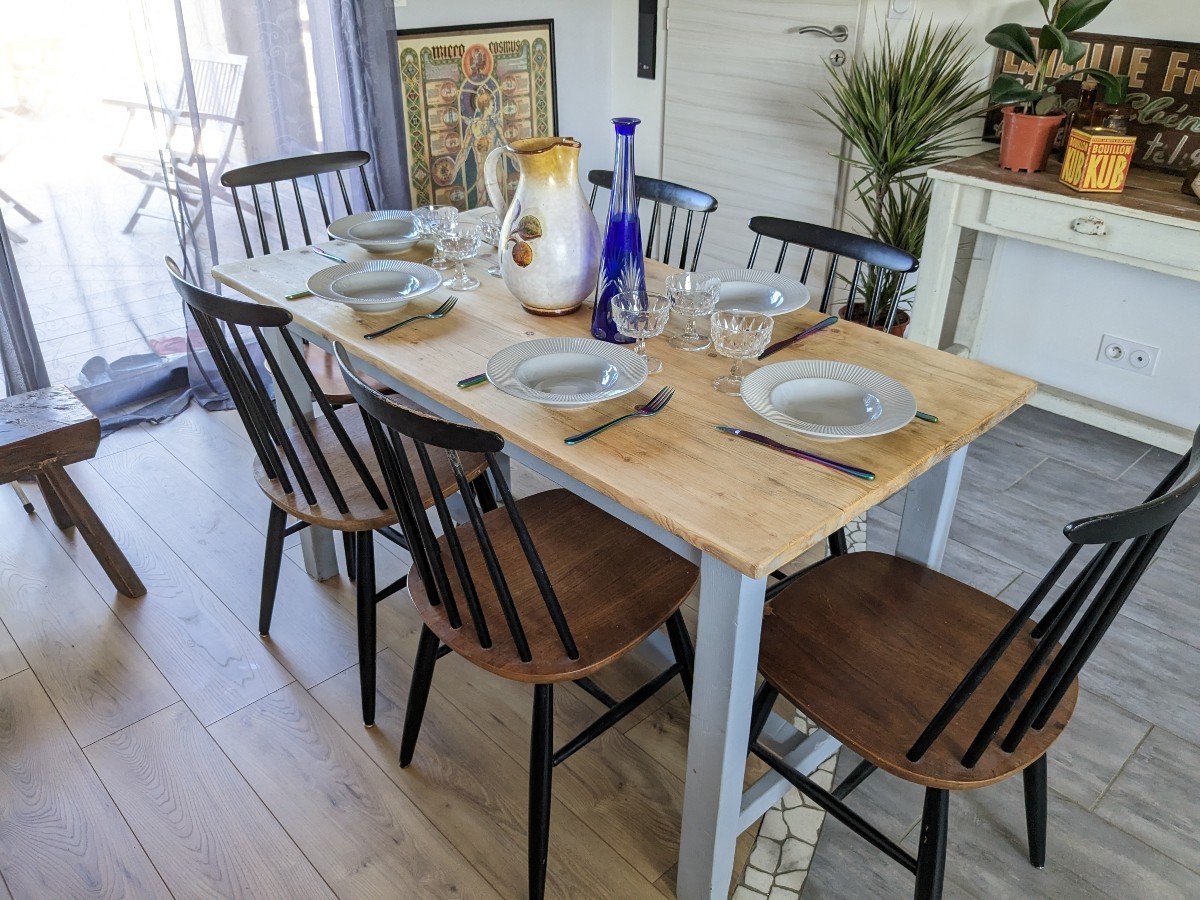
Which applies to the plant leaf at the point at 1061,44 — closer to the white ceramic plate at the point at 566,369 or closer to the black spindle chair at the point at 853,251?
the black spindle chair at the point at 853,251

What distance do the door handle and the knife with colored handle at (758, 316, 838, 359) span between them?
187 cm

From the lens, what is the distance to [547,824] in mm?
1557

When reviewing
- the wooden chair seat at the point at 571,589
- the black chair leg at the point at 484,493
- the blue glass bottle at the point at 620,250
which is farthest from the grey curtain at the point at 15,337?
the blue glass bottle at the point at 620,250

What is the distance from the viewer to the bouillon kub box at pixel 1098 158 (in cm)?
250

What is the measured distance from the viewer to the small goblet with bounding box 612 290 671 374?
5.57 feet

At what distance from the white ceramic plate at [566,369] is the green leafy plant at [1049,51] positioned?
1.62 m

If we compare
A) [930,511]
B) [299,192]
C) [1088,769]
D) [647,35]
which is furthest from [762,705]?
[647,35]

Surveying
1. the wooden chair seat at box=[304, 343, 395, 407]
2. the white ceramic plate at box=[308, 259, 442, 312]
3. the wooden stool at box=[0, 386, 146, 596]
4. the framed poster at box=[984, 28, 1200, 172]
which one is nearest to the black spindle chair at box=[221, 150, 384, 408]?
the wooden chair seat at box=[304, 343, 395, 407]

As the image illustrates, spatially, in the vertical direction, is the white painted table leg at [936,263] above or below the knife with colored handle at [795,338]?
below

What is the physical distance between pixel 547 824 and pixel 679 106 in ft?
10.4

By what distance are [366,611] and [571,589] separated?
52cm

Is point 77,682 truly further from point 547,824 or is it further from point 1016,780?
point 1016,780

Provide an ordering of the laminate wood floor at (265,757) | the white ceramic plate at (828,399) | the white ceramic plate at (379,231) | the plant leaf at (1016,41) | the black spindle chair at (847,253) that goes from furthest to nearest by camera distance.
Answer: the plant leaf at (1016,41) < the white ceramic plate at (379,231) < the black spindle chair at (847,253) < the laminate wood floor at (265,757) < the white ceramic plate at (828,399)

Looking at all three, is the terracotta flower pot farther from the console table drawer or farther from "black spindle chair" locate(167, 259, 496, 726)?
"black spindle chair" locate(167, 259, 496, 726)
